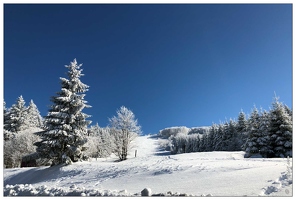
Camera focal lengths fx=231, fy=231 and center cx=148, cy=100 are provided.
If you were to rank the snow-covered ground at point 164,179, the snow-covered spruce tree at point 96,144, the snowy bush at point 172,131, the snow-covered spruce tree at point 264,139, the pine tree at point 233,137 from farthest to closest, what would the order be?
1. the snowy bush at point 172,131
2. the pine tree at point 233,137
3. the snow-covered spruce tree at point 264,139
4. the snow-covered spruce tree at point 96,144
5. the snow-covered ground at point 164,179

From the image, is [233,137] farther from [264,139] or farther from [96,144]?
[96,144]

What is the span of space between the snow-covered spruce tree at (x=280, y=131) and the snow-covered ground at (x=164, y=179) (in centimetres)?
1120

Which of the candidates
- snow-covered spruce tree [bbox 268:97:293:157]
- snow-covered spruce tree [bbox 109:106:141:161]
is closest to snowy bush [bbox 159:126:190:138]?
snow-covered spruce tree [bbox 109:106:141:161]

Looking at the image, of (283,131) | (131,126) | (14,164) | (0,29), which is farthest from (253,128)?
(14,164)

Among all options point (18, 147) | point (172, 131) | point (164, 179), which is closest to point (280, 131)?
point (164, 179)

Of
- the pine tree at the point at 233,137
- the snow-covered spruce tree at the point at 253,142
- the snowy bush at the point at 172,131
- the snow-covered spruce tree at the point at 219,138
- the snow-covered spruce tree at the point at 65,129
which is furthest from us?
the snowy bush at the point at 172,131

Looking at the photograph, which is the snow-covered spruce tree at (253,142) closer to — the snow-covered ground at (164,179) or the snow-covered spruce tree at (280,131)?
the snow-covered spruce tree at (280,131)

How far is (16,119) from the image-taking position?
1522 inches

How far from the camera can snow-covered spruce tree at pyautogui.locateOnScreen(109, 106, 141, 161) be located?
34.6 metres

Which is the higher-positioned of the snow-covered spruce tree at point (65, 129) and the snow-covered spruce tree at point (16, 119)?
the snow-covered spruce tree at point (16, 119)

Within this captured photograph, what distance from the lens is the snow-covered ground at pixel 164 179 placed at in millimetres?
7613

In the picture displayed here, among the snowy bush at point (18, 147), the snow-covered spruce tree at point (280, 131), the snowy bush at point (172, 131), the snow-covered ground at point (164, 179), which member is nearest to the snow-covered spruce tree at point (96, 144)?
the snow-covered ground at point (164, 179)

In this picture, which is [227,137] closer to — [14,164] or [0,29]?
[14,164]

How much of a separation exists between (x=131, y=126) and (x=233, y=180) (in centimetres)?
2666
